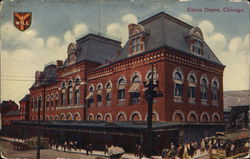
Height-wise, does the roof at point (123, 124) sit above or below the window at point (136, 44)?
below

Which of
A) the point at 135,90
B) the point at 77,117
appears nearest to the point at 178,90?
the point at 135,90

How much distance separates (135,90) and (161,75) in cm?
242

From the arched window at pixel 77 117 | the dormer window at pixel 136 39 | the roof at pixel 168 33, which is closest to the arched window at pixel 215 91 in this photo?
the roof at pixel 168 33

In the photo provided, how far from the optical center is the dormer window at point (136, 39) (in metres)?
18.0

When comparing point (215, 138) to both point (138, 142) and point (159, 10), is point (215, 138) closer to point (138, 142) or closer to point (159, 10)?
point (138, 142)

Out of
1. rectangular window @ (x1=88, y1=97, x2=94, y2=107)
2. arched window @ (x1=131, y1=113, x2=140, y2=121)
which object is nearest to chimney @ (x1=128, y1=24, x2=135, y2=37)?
arched window @ (x1=131, y1=113, x2=140, y2=121)

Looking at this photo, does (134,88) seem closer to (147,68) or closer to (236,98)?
(147,68)

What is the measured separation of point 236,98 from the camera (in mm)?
16516

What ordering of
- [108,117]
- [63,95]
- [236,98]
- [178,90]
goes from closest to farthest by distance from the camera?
1. [236,98]
2. [178,90]
3. [108,117]
4. [63,95]

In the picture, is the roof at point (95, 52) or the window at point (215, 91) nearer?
the window at point (215, 91)

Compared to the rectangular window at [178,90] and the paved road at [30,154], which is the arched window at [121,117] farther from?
the rectangular window at [178,90]

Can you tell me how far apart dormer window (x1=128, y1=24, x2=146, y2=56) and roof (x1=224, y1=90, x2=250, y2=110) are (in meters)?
6.61

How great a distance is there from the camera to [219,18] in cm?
1588

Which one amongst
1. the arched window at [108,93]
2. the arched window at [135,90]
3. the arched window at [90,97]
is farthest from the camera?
the arched window at [90,97]
